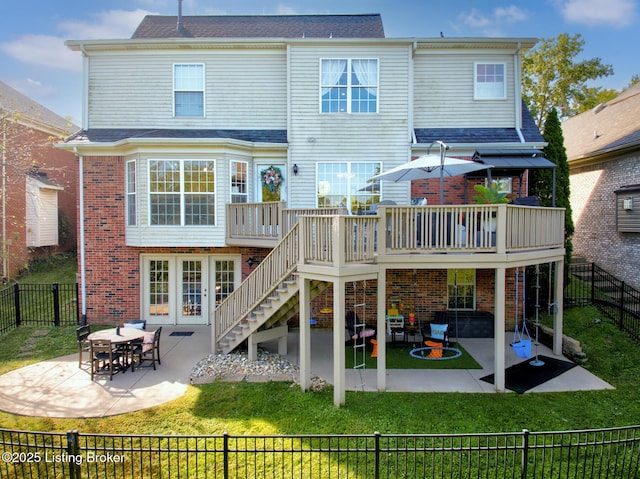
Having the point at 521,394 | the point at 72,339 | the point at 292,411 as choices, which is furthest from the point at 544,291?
the point at 72,339

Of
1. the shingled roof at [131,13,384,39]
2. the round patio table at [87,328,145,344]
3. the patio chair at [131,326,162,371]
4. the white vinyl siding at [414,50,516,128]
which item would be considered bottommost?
the patio chair at [131,326,162,371]

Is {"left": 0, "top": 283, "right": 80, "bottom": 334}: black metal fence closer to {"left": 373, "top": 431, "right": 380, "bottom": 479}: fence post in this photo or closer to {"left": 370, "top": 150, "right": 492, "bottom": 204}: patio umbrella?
{"left": 370, "top": 150, "right": 492, "bottom": 204}: patio umbrella

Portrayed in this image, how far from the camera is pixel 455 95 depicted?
12805mm

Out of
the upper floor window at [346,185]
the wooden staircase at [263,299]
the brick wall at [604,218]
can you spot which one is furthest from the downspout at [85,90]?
the brick wall at [604,218]

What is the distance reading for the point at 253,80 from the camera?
12953 millimetres

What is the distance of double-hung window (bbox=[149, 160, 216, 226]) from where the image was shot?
11664mm

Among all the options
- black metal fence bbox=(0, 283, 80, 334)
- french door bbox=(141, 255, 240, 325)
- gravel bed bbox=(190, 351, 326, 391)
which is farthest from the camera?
french door bbox=(141, 255, 240, 325)

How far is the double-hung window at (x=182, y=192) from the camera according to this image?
11.7 m

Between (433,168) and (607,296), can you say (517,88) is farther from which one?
(607,296)

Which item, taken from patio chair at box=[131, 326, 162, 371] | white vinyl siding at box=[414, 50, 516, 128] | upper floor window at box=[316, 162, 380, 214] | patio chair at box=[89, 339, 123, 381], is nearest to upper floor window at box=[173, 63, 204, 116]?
upper floor window at box=[316, 162, 380, 214]

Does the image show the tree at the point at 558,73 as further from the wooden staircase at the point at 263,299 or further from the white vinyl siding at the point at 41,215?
the white vinyl siding at the point at 41,215

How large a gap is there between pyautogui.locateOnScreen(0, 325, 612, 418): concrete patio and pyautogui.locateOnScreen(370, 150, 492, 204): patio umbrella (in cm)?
387

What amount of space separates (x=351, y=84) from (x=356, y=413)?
9.46m

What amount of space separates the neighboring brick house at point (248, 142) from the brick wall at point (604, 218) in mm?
4519
